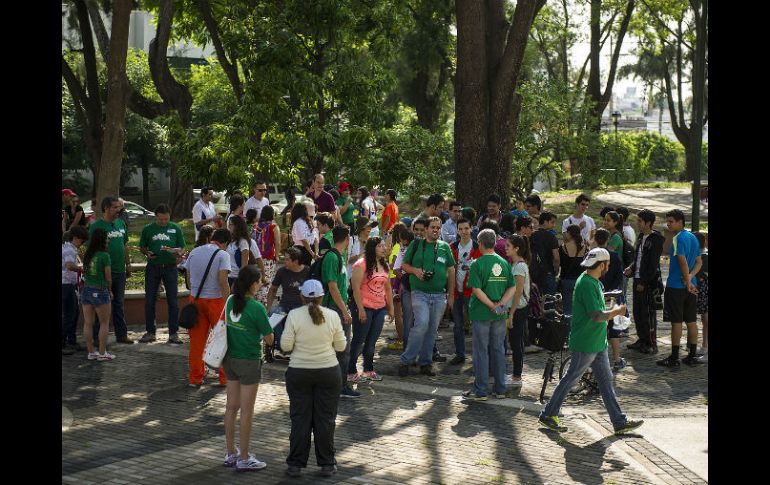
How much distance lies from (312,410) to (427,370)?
403cm

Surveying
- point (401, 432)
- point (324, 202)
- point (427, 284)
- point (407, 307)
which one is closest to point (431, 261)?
point (427, 284)

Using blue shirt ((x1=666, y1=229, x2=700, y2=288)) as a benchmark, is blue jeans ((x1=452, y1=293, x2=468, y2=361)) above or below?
below

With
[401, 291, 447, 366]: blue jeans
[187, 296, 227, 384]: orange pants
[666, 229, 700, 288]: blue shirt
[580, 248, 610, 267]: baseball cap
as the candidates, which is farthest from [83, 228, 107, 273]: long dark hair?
[666, 229, 700, 288]: blue shirt

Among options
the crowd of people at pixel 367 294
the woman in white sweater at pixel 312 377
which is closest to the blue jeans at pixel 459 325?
the crowd of people at pixel 367 294

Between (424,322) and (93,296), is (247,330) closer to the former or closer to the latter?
(424,322)

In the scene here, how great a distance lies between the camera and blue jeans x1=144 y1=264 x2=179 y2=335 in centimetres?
1413

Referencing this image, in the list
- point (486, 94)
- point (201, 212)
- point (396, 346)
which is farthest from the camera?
point (486, 94)

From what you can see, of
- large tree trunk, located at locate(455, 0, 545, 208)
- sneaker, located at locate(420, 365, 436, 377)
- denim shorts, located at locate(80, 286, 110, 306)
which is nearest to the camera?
sneaker, located at locate(420, 365, 436, 377)

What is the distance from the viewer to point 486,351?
1125 cm

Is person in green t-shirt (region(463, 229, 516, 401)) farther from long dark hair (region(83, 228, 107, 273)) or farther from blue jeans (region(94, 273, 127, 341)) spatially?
blue jeans (region(94, 273, 127, 341))

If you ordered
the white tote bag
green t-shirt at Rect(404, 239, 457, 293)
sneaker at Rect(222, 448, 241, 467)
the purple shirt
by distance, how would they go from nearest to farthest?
1. the white tote bag
2. sneaker at Rect(222, 448, 241, 467)
3. green t-shirt at Rect(404, 239, 457, 293)
4. the purple shirt

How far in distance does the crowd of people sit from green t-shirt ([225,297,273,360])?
11 millimetres

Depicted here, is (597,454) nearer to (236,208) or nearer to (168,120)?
(236,208)
